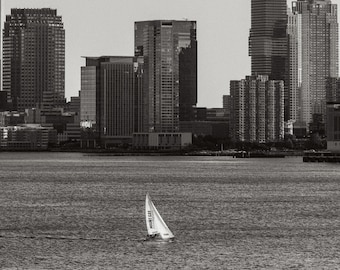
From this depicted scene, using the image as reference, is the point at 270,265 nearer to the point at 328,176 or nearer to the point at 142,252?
the point at 142,252

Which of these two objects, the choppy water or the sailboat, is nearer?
the choppy water

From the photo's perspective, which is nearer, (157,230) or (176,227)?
(157,230)

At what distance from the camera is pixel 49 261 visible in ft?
234

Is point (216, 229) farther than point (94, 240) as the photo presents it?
Yes

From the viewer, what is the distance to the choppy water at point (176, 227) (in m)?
71.6

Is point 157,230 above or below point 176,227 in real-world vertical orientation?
above

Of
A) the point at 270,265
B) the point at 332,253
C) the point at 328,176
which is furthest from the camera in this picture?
the point at 328,176

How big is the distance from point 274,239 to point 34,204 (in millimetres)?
35521

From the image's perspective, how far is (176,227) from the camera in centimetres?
8881

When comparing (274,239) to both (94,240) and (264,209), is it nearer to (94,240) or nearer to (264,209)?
(94,240)

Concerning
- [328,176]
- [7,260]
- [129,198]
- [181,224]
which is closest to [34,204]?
[129,198]

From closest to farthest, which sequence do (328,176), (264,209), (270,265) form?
Answer: 1. (270,265)
2. (264,209)
3. (328,176)

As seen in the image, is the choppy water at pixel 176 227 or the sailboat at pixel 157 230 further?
the sailboat at pixel 157 230

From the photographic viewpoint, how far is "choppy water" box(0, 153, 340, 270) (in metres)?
71.6
